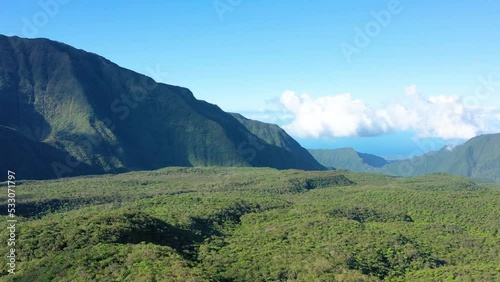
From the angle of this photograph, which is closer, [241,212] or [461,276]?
[461,276]

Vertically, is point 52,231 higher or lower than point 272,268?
higher


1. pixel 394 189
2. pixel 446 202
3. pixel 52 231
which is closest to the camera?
pixel 52 231

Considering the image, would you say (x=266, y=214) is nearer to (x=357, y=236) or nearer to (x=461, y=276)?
(x=357, y=236)

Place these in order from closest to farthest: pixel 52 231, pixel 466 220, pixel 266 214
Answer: pixel 52 231
pixel 266 214
pixel 466 220

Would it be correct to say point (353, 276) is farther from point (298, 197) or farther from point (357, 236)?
point (298, 197)

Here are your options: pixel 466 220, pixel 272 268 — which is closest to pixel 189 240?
pixel 272 268

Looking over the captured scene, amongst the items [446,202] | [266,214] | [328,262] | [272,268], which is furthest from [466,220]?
[272,268]
